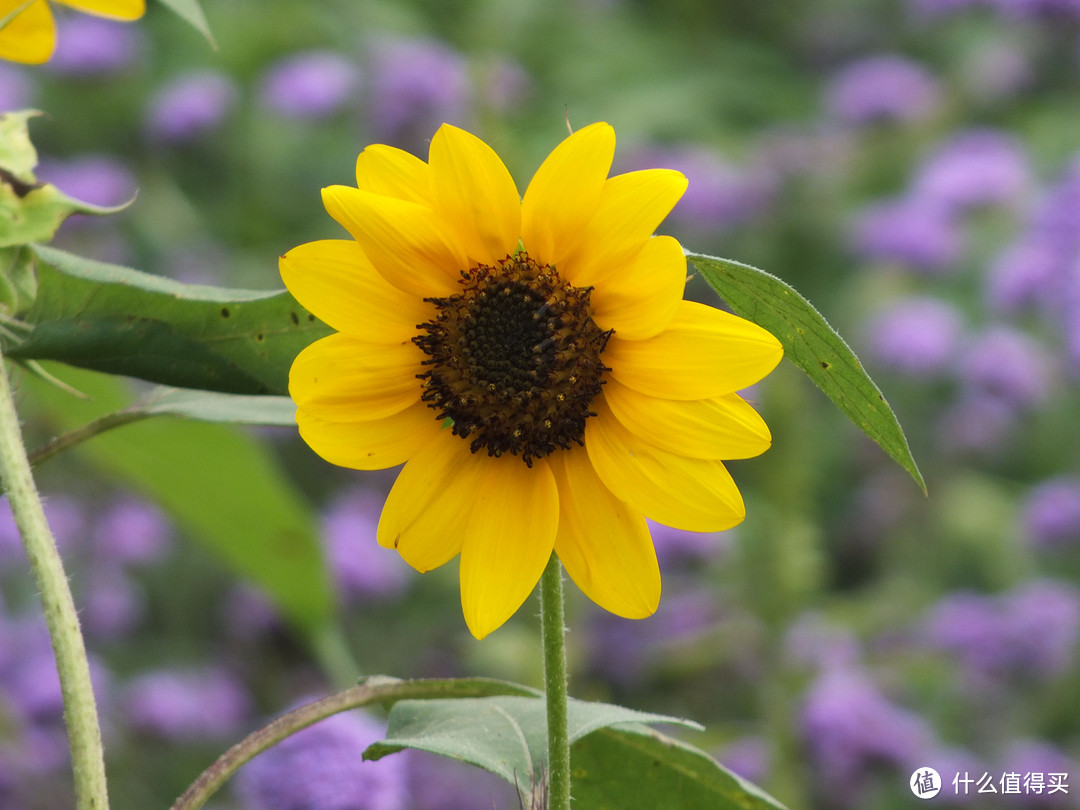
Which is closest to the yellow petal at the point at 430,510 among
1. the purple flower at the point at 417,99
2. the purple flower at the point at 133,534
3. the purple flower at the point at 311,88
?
the purple flower at the point at 133,534

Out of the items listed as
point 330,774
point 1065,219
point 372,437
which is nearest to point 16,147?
point 372,437

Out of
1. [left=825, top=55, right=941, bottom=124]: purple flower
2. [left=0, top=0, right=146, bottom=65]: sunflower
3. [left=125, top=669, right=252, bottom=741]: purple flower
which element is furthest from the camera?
[left=825, top=55, right=941, bottom=124]: purple flower

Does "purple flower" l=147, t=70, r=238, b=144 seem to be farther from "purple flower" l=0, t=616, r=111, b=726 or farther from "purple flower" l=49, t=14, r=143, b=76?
"purple flower" l=0, t=616, r=111, b=726

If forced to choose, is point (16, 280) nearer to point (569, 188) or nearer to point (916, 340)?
point (569, 188)

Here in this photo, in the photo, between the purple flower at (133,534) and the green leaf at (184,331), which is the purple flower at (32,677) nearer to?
the purple flower at (133,534)

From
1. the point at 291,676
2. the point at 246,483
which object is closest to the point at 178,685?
the point at 291,676

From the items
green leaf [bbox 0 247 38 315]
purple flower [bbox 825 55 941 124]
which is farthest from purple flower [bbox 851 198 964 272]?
green leaf [bbox 0 247 38 315]

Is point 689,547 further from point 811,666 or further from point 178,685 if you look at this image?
point 178,685
